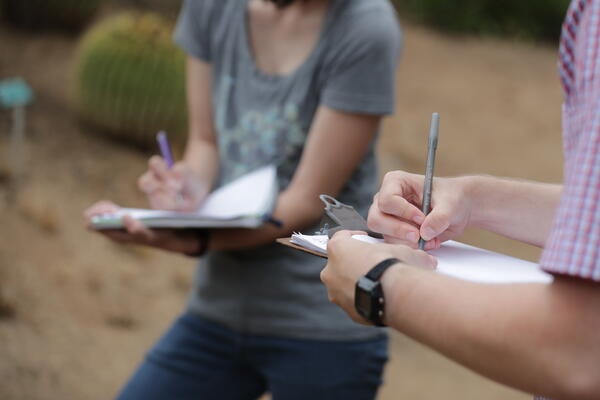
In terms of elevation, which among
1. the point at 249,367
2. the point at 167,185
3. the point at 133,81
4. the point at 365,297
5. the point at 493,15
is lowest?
the point at 249,367

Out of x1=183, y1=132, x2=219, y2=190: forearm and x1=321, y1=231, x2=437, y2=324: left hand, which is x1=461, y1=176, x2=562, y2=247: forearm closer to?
x1=321, y1=231, x2=437, y2=324: left hand

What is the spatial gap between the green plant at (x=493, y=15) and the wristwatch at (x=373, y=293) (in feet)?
31.1

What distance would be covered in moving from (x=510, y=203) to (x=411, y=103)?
7.14m

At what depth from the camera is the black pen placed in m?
1.21

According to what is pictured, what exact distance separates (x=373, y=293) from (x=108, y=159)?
4809mm

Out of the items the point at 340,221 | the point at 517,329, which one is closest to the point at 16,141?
the point at 340,221

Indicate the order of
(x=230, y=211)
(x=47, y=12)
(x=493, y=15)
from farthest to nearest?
(x=493, y=15), (x=47, y=12), (x=230, y=211)

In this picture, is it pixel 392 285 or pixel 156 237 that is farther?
pixel 156 237

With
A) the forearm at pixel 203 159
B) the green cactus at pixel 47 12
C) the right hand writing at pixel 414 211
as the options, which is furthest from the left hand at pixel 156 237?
the green cactus at pixel 47 12

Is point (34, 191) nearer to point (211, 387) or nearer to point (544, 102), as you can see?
point (211, 387)

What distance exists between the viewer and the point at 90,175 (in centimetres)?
546

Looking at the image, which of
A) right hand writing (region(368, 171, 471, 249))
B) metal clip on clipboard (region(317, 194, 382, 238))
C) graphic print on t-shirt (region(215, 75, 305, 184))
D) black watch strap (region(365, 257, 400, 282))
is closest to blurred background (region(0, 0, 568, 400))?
graphic print on t-shirt (region(215, 75, 305, 184))

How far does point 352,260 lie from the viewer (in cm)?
111

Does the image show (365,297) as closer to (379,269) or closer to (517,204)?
(379,269)
